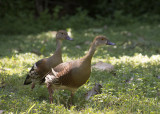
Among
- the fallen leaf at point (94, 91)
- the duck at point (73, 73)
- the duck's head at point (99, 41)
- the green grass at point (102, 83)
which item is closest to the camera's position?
the green grass at point (102, 83)

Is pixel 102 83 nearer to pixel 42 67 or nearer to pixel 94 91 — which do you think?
pixel 94 91

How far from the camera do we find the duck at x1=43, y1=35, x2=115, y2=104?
409cm

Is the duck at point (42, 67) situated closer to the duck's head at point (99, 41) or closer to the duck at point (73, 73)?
the duck at point (73, 73)

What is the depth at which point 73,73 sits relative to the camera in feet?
13.5

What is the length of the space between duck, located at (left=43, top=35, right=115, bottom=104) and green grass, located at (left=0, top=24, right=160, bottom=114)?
24cm

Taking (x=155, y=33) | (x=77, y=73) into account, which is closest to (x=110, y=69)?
(x=77, y=73)

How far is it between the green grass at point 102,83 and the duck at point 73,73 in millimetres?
240

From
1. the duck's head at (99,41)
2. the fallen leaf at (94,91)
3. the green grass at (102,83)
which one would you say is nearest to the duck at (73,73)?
the duck's head at (99,41)

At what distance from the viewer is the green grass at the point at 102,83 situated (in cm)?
392

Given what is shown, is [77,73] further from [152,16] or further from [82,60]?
[152,16]

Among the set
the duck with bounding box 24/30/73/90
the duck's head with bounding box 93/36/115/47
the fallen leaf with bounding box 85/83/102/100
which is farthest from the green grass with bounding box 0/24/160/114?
the duck's head with bounding box 93/36/115/47

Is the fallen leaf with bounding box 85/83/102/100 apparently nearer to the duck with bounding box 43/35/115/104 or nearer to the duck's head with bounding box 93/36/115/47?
the duck with bounding box 43/35/115/104

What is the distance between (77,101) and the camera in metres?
4.43

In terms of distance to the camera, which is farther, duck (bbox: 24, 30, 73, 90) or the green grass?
duck (bbox: 24, 30, 73, 90)
